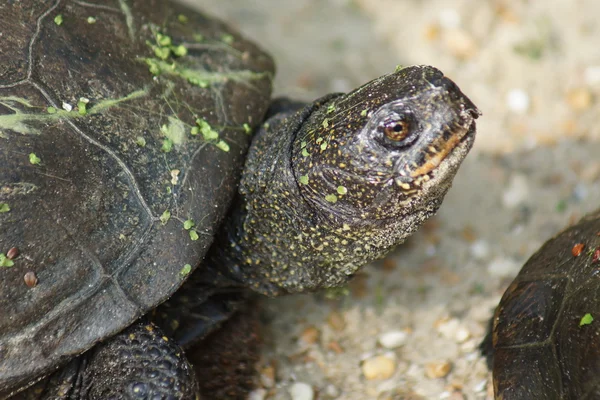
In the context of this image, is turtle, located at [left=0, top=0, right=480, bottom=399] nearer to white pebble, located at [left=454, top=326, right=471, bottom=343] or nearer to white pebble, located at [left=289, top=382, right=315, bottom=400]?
white pebble, located at [left=289, top=382, right=315, bottom=400]

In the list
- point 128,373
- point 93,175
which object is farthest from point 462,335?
point 93,175

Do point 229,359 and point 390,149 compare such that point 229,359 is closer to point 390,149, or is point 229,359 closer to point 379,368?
point 379,368

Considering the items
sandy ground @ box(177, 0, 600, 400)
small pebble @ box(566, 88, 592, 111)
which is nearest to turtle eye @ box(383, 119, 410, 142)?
sandy ground @ box(177, 0, 600, 400)

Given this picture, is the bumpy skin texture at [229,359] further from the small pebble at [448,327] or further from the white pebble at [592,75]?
the white pebble at [592,75]

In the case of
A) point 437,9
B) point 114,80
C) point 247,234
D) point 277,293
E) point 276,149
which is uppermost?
point 437,9

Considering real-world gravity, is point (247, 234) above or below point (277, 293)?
above

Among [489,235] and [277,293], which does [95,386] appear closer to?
[277,293]

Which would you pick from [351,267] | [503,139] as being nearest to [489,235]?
[503,139]
